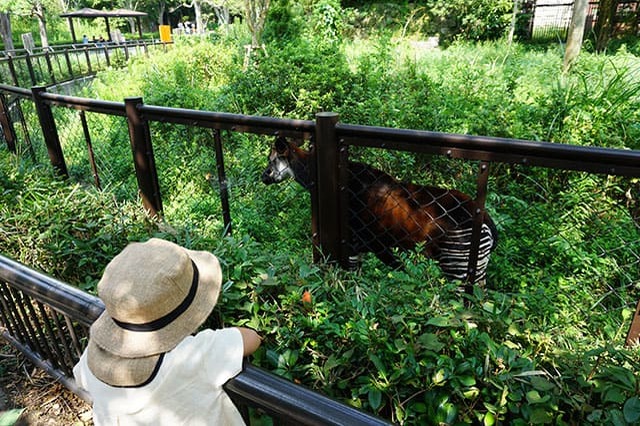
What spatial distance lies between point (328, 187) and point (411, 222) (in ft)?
2.68

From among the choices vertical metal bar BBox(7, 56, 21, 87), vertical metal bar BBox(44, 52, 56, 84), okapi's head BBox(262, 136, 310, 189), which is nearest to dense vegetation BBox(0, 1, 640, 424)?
okapi's head BBox(262, 136, 310, 189)

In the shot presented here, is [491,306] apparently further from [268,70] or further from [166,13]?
[166,13]

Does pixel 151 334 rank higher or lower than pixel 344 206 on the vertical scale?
higher

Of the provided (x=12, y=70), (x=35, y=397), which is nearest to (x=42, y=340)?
(x=35, y=397)

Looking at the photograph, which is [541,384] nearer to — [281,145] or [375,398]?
[375,398]

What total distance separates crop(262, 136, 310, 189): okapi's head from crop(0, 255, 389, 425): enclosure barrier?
2.00m

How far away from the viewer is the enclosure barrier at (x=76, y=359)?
37.9 inches

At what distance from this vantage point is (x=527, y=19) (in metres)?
21.4

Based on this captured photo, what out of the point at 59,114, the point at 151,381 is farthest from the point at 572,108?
the point at 59,114

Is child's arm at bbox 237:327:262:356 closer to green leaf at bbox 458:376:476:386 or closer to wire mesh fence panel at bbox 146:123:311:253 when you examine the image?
green leaf at bbox 458:376:476:386

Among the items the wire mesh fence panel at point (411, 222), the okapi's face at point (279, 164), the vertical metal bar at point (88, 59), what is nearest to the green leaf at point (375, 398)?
the wire mesh fence panel at point (411, 222)

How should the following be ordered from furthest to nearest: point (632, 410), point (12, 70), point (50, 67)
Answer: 1. point (50, 67)
2. point (12, 70)
3. point (632, 410)

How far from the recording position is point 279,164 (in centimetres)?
386

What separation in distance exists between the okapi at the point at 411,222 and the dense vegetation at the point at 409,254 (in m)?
0.21
